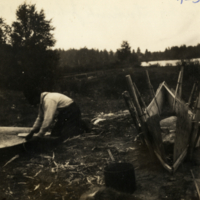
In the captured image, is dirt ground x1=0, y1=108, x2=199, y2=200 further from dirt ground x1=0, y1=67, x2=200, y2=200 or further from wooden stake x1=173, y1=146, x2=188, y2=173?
wooden stake x1=173, y1=146, x2=188, y2=173

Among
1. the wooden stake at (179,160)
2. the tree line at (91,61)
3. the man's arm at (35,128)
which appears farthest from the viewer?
the tree line at (91,61)

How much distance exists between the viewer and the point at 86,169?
12.2 ft

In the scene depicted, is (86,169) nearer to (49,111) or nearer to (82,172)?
(82,172)

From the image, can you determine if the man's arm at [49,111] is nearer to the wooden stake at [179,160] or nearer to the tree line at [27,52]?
the wooden stake at [179,160]

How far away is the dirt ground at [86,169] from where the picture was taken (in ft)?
9.80

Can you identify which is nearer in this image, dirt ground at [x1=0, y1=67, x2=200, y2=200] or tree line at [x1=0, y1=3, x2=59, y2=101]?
dirt ground at [x1=0, y1=67, x2=200, y2=200]

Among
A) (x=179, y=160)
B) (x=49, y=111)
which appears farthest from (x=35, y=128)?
(x=179, y=160)

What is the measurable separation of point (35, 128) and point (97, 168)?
1594 millimetres

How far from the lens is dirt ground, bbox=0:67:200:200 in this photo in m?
2.99

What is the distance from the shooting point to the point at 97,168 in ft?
12.3

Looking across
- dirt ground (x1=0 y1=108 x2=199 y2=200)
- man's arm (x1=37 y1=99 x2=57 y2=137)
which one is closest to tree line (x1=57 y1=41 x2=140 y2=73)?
dirt ground (x1=0 y1=108 x2=199 y2=200)

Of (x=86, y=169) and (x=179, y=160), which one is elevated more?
(x=179, y=160)

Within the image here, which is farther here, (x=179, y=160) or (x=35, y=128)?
(x=35, y=128)

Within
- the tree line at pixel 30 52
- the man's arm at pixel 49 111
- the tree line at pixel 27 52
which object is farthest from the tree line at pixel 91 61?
the man's arm at pixel 49 111
